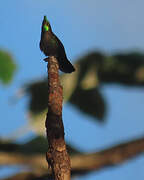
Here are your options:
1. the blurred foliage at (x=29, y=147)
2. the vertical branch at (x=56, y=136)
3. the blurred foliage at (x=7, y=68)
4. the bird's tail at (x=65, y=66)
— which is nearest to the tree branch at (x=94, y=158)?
the blurred foliage at (x=29, y=147)

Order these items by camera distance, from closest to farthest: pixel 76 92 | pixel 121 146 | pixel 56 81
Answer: pixel 56 81 < pixel 121 146 < pixel 76 92

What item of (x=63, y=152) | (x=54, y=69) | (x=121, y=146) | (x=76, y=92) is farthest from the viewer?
(x=76, y=92)

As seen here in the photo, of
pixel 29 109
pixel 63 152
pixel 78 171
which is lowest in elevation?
pixel 63 152

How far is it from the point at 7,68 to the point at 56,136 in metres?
9.95

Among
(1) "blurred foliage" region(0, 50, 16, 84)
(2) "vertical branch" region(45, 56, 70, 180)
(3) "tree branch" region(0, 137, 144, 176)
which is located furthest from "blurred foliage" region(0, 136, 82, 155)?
(2) "vertical branch" region(45, 56, 70, 180)

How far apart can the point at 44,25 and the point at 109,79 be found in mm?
10071

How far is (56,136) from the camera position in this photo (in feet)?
6.81

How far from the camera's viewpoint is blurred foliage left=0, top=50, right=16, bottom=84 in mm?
11559

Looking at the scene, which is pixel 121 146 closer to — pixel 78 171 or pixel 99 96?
pixel 78 171

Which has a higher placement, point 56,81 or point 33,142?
point 33,142

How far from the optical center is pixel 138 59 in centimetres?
1203

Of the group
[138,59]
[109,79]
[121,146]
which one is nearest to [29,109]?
[109,79]

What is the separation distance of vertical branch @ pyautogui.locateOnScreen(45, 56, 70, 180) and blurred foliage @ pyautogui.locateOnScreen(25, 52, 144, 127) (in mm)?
9677

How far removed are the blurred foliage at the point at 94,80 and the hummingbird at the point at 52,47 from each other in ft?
30.3
